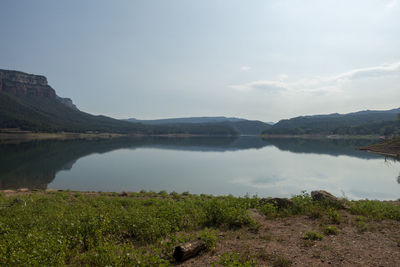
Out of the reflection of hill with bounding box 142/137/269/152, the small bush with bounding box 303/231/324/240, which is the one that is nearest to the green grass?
the small bush with bounding box 303/231/324/240

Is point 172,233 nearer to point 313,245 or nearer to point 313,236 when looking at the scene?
point 313,245

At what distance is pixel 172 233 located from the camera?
836cm

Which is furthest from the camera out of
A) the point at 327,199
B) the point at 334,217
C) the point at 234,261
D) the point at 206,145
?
the point at 206,145

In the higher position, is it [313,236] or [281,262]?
[281,262]

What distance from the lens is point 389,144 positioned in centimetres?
6969

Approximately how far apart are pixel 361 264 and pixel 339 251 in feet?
2.54

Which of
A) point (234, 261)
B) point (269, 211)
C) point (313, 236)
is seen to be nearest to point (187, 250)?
point (234, 261)

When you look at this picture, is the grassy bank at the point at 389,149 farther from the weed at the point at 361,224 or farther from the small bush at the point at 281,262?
the small bush at the point at 281,262

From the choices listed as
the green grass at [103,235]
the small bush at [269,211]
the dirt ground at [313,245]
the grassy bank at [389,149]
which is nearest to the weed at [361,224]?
the dirt ground at [313,245]

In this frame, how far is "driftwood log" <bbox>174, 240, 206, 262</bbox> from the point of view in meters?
6.15

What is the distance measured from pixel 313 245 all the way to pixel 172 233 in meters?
4.98

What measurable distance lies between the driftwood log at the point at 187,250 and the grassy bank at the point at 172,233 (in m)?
0.18

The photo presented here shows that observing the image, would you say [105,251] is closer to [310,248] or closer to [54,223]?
[54,223]

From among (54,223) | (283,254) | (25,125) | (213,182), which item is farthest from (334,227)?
(25,125)
